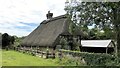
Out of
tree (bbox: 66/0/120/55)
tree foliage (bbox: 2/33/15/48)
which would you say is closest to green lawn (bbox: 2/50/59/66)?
tree (bbox: 66/0/120/55)

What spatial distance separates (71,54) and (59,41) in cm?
1039

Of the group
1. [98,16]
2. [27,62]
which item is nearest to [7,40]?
[27,62]

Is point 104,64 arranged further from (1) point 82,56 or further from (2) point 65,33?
(2) point 65,33

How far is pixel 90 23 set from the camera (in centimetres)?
2111

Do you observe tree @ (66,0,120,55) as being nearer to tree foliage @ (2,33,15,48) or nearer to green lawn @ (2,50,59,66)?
green lawn @ (2,50,59,66)

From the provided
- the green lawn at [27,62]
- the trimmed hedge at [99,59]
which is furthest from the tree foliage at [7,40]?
the trimmed hedge at [99,59]

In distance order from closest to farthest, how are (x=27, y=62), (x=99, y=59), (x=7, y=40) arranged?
(x=99, y=59) → (x=27, y=62) → (x=7, y=40)

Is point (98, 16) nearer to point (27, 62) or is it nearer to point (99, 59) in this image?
point (99, 59)

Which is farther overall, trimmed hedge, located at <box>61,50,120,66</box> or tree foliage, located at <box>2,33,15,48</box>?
tree foliage, located at <box>2,33,15,48</box>

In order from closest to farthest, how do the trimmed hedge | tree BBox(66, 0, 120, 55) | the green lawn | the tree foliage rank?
the trimmed hedge, tree BBox(66, 0, 120, 55), the green lawn, the tree foliage

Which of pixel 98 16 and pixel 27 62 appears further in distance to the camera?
pixel 27 62

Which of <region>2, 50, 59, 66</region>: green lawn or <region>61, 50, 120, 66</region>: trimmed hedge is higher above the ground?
<region>61, 50, 120, 66</region>: trimmed hedge

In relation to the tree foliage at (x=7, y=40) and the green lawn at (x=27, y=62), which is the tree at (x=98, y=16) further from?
the tree foliage at (x=7, y=40)

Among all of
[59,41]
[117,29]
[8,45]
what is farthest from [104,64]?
[8,45]
